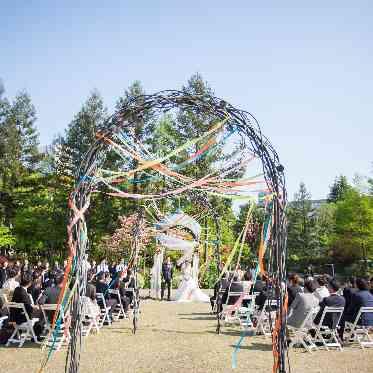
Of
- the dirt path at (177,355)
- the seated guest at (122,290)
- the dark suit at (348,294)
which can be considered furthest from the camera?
the seated guest at (122,290)

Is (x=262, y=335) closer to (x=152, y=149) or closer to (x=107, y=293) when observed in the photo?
(x=107, y=293)

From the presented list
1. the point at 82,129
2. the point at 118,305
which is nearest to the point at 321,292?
the point at 118,305

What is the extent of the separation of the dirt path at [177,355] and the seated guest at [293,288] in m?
1.18

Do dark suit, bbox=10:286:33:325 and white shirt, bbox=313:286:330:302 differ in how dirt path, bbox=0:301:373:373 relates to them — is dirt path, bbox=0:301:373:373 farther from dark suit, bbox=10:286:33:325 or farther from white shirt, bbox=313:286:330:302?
white shirt, bbox=313:286:330:302

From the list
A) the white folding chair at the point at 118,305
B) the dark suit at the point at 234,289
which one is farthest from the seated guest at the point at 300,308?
the white folding chair at the point at 118,305

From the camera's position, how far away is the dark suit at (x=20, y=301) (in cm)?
872

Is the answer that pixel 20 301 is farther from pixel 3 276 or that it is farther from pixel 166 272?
pixel 166 272

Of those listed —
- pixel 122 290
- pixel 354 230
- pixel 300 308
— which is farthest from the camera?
pixel 354 230

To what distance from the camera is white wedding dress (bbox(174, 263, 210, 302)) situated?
19.2 meters

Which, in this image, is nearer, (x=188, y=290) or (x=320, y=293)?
(x=320, y=293)

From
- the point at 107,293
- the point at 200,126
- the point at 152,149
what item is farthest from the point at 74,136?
the point at 107,293

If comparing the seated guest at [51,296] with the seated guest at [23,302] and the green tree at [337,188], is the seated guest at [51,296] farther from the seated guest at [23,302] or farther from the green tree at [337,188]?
the green tree at [337,188]

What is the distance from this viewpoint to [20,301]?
28.6 feet

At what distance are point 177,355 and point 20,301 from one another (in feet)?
11.9
